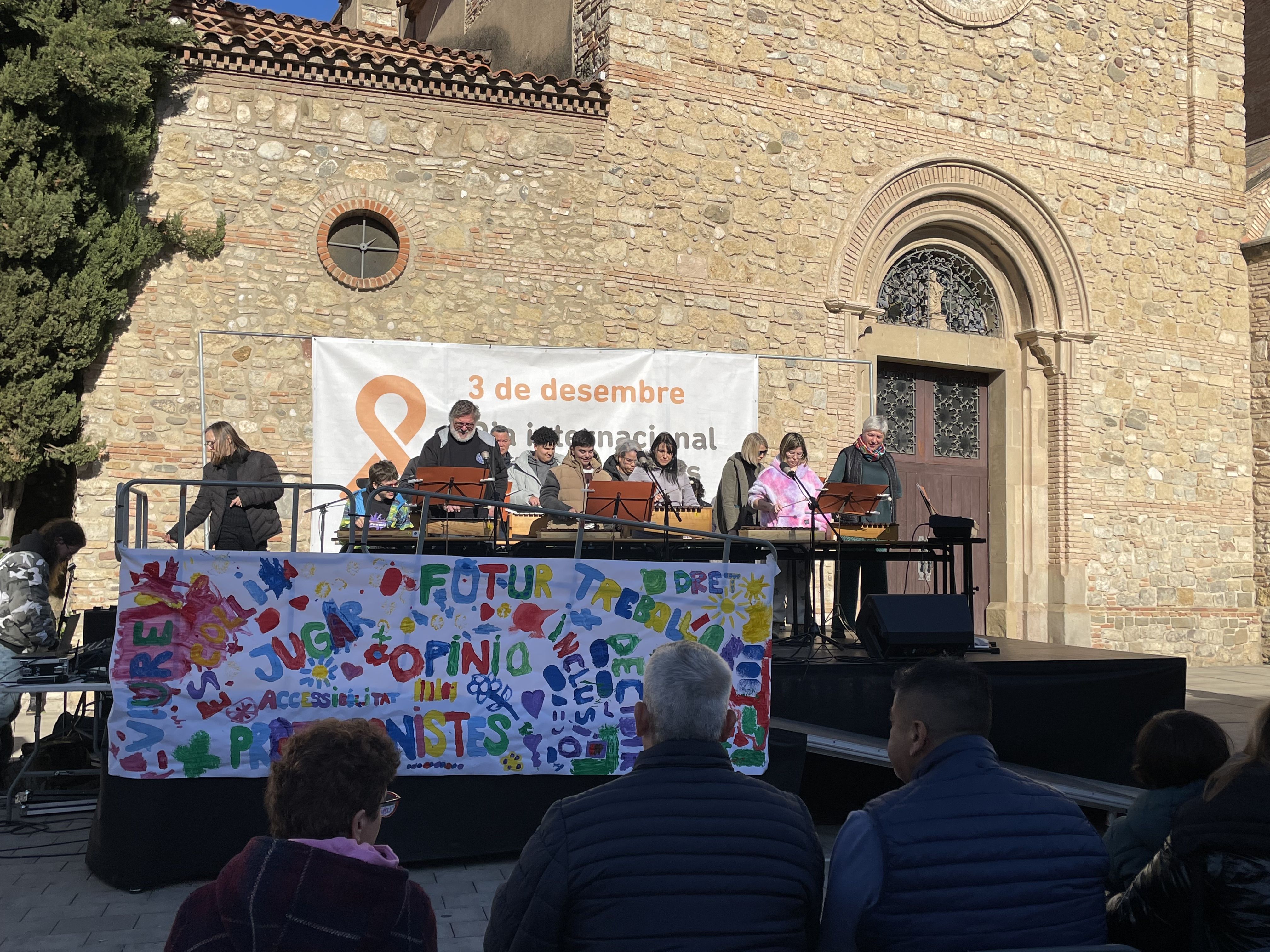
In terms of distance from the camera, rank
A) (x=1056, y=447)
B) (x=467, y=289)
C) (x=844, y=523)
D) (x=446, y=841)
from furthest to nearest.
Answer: (x=1056, y=447)
(x=467, y=289)
(x=844, y=523)
(x=446, y=841)

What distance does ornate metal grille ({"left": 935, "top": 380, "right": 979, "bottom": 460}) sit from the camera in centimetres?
1372

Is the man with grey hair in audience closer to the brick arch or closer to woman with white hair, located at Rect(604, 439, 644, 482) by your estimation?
woman with white hair, located at Rect(604, 439, 644, 482)

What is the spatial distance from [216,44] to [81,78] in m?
1.41

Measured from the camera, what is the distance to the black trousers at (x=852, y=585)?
7898 millimetres

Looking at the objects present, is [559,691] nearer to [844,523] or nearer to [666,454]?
[844,523]

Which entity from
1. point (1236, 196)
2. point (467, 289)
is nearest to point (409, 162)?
point (467, 289)

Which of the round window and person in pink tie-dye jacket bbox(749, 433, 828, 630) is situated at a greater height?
the round window

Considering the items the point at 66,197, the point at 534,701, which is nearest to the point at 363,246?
the point at 66,197

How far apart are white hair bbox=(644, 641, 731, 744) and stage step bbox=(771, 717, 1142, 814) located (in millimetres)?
3461

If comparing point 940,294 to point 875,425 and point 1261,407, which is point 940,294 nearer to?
point 1261,407

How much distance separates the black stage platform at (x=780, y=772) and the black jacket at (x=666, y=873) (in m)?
3.24

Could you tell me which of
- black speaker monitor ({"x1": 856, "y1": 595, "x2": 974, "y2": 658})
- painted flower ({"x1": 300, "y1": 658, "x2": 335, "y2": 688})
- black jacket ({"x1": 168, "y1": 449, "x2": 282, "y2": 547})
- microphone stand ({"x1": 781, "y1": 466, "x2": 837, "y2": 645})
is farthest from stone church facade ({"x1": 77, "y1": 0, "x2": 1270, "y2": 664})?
painted flower ({"x1": 300, "y1": 658, "x2": 335, "y2": 688})

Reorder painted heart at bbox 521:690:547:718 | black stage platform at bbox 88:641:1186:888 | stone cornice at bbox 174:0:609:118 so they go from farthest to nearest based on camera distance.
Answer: stone cornice at bbox 174:0:609:118
painted heart at bbox 521:690:547:718
black stage platform at bbox 88:641:1186:888

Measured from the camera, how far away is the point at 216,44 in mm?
10133
